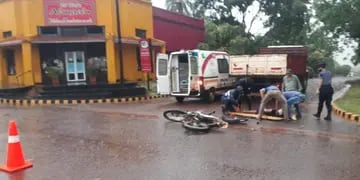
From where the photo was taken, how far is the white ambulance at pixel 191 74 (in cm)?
1531

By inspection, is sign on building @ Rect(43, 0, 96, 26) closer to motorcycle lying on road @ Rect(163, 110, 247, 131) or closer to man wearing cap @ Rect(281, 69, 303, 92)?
motorcycle lying on road @ Rect(163, 110, 247, 131)

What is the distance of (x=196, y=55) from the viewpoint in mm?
15281

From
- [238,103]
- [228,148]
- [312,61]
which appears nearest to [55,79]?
[238,103]

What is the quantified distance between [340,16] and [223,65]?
10361mm

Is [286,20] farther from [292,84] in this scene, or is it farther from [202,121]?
[202,121]

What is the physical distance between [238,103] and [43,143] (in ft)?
20.3

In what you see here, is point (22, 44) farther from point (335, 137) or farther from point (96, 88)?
point (335, 137)

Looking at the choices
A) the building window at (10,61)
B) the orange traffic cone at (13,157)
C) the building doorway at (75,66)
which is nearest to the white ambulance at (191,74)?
the building doorway at (75,66)

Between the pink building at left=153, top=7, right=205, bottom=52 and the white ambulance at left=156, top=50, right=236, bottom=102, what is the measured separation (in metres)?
12.1

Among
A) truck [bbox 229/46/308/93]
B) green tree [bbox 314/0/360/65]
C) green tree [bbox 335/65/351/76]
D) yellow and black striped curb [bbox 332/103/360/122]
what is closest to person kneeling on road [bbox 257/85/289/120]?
yellow and black striped curb [bbox 332/103/360/122]

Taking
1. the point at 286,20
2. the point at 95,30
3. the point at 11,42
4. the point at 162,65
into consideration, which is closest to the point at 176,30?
the point at 95,30

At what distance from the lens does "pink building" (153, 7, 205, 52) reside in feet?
92.7

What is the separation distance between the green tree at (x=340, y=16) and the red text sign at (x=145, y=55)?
11.5 metres

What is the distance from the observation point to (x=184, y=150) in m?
7.24
